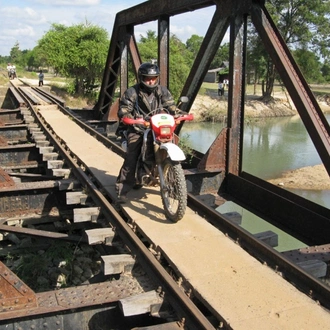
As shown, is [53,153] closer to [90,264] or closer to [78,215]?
[90,264]

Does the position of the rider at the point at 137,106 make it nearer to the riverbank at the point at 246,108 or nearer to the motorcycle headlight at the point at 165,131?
the motorcycle headlight at the point at 165,131

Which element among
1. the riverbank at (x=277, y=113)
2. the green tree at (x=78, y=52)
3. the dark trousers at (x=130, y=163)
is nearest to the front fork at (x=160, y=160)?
the dark trousers at (x=130, y=163)

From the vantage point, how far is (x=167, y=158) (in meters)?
4.69

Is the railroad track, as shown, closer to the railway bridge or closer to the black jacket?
the railway bridge

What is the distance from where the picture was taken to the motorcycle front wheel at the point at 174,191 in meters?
4.46

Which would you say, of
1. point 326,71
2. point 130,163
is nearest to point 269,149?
point 130,163

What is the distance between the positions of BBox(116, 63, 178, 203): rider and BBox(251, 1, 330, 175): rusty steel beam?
54.9 inches

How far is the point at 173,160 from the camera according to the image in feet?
14.5

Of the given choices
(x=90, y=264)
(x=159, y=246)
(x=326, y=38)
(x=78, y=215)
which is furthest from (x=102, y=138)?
(x=326, y=38)

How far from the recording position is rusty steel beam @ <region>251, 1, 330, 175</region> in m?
4.94

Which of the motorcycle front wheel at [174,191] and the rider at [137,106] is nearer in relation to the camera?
the motorcycle front wheel at [174,191]

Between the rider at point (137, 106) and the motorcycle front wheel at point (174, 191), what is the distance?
46 cm

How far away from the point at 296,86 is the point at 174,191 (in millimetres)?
1940

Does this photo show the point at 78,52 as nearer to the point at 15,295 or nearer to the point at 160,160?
the point at 160,160
